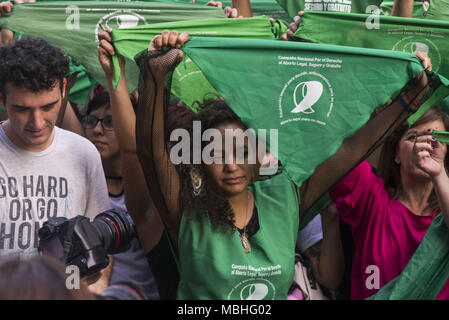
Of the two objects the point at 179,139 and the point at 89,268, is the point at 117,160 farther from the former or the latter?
the point at 89,268

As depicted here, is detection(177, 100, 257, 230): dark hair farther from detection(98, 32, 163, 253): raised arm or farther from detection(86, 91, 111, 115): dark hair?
detection(86, 91, 111, 115): dark hair

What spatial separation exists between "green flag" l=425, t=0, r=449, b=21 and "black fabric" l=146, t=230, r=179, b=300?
2058mm

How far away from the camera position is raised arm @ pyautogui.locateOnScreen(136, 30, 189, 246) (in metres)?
2.37

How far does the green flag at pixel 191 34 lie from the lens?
9.02 ft

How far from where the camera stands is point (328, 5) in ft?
11.6

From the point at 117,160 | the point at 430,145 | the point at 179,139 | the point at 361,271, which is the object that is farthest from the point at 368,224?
the point at 117,160

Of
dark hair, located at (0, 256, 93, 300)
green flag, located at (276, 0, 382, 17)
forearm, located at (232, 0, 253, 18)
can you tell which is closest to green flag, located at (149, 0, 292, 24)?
green flag, located at (276, 0, 382, 17)

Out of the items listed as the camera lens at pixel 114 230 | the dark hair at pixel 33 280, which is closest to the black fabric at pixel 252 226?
the camera lens at pixel 114 230

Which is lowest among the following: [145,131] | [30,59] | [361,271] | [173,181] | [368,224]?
[361,271]

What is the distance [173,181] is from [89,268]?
1.44 ft

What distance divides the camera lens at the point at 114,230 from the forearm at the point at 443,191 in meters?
1.18

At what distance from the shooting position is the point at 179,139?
2.60 m

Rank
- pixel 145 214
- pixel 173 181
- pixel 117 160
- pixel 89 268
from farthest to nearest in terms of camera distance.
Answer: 1. pixel 117 160
2. pixel 145 214
3. pixel 173 181
4. pixel 89 268

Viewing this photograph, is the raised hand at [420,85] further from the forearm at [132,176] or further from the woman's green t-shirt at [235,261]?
the forearm at [132,176]
